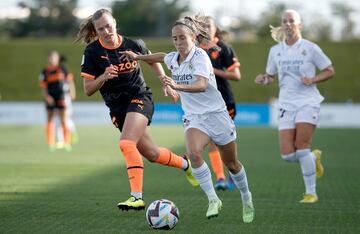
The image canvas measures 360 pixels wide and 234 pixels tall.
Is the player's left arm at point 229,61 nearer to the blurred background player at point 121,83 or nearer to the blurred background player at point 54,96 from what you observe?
the blurred background player at point 121,83

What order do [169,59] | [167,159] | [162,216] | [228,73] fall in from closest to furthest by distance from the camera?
[162,216] → [169,59] → [167,159] → [228,73]

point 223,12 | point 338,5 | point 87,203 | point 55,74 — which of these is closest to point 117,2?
point 223,12

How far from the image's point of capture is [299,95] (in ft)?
32.4

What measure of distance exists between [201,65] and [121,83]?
130cm

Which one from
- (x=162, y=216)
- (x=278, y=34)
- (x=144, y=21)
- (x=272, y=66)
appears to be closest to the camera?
(x=162, y=216)

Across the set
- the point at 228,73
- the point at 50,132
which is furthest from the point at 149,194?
the point at 50,132

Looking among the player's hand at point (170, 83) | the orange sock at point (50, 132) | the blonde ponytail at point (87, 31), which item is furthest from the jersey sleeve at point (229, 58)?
the orange sock at point (50, 132)

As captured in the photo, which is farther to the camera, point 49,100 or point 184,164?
point 49,100

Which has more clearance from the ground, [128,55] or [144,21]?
[144,21]

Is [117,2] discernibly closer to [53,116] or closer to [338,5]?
[338,5]

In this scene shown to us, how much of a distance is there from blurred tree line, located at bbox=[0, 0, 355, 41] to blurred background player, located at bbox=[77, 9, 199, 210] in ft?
139

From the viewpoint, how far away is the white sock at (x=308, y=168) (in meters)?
9.83

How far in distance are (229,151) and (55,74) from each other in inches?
478

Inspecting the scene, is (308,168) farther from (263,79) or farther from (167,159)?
(167,159)
